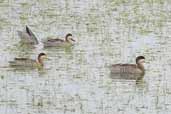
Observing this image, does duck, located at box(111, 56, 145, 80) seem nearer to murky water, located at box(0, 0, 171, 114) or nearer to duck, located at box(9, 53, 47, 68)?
murky water, located at box(0, 0, 171, 114)

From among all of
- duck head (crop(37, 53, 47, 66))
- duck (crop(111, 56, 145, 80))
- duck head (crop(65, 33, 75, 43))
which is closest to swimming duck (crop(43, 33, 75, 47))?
duck head (crop(65, 33, 75, 43))

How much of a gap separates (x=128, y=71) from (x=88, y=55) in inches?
23.3

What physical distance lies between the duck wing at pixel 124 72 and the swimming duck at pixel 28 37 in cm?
117

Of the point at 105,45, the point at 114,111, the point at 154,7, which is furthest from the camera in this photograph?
the point at 154,7

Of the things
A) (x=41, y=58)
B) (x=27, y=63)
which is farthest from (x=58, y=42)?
(x=27, y=63)

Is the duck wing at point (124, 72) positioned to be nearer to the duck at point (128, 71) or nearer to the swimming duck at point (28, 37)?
the duck at point (128, 71)

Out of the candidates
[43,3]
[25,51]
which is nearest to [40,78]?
[25,51]

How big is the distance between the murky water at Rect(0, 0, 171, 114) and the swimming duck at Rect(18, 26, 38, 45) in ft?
0.34

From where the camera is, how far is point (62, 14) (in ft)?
27.7

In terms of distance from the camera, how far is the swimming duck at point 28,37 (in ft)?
23.9

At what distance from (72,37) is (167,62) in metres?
1.27

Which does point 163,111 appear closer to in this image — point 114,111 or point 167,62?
point 114,111

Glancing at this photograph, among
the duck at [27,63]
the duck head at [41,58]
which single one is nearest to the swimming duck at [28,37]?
the duck head at [41,58]

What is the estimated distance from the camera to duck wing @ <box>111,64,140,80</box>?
21.2ft
